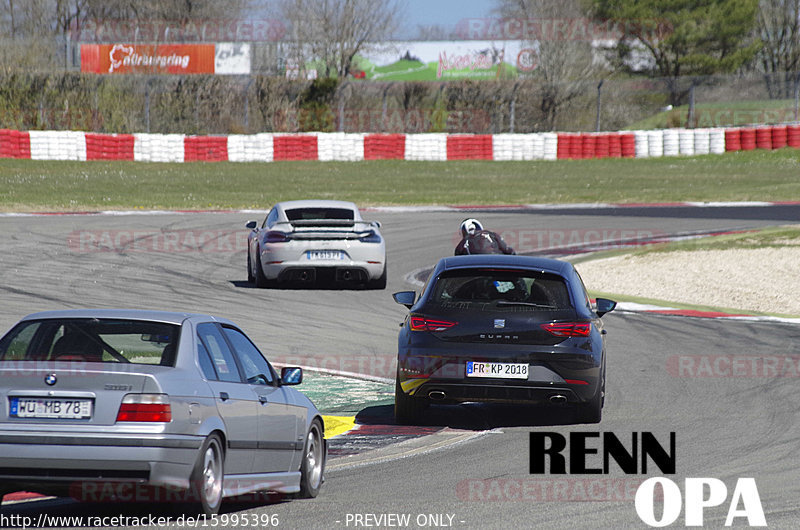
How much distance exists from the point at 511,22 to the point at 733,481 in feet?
255

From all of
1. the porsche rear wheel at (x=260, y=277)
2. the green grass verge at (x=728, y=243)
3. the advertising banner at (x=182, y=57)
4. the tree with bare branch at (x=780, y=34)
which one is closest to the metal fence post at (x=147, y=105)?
the advertising banner at (x=182, y=57)

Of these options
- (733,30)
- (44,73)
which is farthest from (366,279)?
(733,30)

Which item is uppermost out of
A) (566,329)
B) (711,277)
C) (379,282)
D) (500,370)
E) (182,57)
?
(182,57)

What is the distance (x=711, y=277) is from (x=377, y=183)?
64.4ft

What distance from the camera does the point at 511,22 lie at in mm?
83000

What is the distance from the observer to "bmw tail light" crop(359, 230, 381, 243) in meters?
18.4

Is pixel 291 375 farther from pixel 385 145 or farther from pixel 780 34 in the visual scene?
pixel 780 34

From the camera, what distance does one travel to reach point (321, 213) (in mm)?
19172

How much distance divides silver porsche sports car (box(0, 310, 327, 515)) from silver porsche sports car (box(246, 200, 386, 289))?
11047 mm

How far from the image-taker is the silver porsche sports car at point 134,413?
235 inches

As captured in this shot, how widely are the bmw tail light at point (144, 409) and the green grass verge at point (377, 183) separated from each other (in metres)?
26.7

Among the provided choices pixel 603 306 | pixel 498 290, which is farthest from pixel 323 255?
pixel 498 290

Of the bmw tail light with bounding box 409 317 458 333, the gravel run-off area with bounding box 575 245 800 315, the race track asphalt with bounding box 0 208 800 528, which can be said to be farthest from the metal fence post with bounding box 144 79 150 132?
the bmw tail light with bounding box 409 317 458 333

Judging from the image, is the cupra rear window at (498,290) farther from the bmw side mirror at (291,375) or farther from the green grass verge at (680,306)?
the green grass verge at (680,306)
